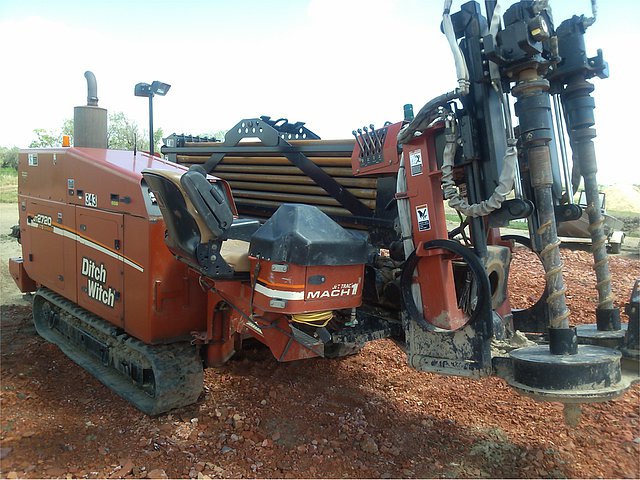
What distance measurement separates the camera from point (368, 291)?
3639 mm

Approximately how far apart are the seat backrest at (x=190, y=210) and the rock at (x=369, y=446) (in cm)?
145

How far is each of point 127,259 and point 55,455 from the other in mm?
1349

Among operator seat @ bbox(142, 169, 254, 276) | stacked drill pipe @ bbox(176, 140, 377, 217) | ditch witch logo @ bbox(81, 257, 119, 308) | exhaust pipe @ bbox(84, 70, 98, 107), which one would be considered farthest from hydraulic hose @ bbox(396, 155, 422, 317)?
exhaust pipe @ bbox(84, 70, 98, 107)

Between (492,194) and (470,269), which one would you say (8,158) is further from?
(492,194)

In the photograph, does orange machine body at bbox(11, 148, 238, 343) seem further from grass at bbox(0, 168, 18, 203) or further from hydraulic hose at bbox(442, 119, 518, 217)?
grass at bbox(0, 168, 18, 203)

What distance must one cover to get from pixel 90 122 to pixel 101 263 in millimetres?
1606

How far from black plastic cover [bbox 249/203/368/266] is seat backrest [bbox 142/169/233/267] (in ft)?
0.77

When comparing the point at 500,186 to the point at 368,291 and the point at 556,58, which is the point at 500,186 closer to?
the point at 556,58

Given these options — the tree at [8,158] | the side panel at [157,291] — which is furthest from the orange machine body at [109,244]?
the tree at [8,158]

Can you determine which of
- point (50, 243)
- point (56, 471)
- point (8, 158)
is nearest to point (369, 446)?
point (56, 471)

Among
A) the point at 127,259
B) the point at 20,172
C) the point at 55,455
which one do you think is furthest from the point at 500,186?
the point at 20,172

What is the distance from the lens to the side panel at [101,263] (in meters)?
4.10

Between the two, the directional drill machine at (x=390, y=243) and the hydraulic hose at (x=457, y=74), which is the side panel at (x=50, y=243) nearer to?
the directional drill machine at (x=390, y=243)

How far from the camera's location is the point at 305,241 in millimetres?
2830
